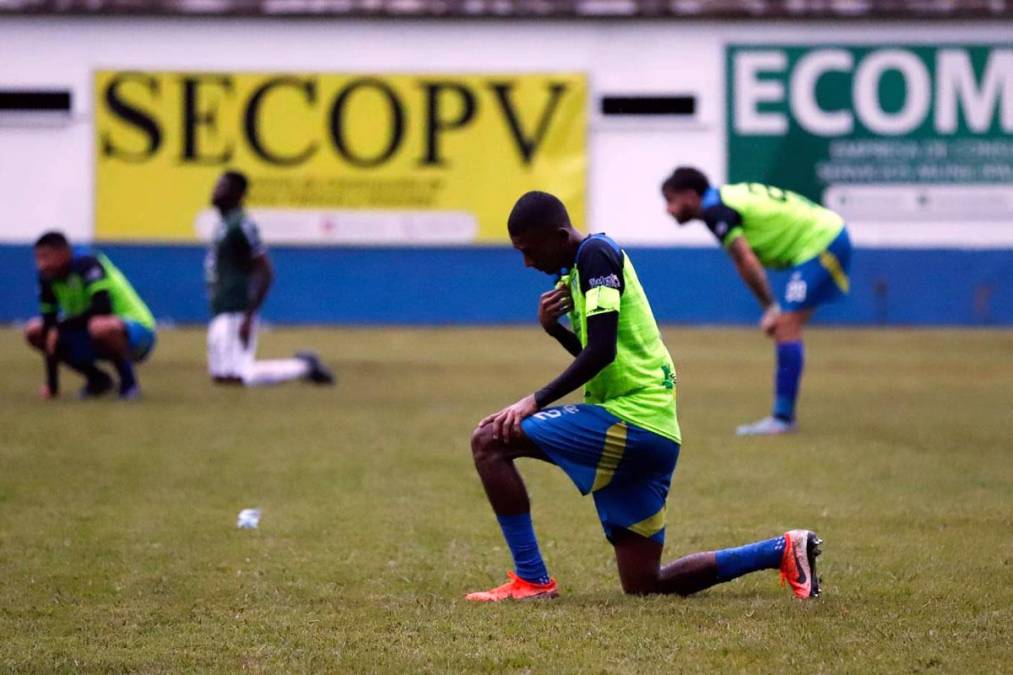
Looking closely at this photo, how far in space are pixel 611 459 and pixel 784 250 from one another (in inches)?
242

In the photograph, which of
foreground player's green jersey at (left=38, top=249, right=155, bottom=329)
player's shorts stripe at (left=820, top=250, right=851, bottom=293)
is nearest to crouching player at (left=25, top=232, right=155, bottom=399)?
foreground player's green jersey at (left=38, top=249, right=155, bottom=329)

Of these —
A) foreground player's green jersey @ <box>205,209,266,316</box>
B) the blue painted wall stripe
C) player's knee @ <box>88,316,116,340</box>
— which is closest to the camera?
player's knee @ <box>88,316,116,340</box>

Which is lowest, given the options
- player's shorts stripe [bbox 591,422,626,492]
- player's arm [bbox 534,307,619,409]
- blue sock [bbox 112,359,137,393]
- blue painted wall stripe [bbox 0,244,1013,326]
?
blue painted wall stripe [bbox 0,244,1013,326]

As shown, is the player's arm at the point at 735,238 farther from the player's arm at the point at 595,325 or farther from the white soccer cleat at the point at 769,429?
the player's arm at the point at 595,325

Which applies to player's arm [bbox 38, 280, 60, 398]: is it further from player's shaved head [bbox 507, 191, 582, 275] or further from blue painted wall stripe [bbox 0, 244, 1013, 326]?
blue painted wall stripe [bbox 0, 244, 1013, 326]

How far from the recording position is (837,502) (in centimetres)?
881

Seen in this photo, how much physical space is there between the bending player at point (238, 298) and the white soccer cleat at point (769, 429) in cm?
A: 501

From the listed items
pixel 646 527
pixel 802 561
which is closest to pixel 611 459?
pixel 646 527

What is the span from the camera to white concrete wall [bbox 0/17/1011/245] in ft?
77.5

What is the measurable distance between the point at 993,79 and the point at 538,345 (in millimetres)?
8368

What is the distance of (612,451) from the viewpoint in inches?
240

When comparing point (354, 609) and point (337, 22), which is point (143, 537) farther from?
point (337, 22)

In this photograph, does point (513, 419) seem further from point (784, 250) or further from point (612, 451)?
point (784, 250)

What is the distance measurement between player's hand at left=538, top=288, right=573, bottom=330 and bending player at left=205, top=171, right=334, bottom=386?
920cm
